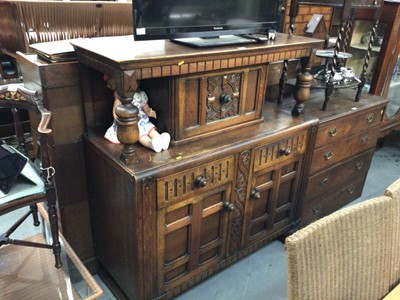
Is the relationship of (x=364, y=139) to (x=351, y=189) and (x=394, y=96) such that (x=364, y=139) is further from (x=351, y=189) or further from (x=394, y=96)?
(x=394, y=96)

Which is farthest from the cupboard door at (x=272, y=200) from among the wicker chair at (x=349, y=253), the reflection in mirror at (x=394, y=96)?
the reflection in mirror at (x=394, y=96)

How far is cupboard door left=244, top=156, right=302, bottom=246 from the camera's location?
5.92 feet

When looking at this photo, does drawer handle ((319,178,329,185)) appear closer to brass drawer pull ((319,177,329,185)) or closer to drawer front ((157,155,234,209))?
brass drawer pull ((319,177,329,185))

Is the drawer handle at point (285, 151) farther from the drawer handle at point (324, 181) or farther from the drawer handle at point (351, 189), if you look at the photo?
the drawer handle at point (351, 189)

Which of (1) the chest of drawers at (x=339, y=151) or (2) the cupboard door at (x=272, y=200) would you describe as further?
(1) the chest of drawers at (x=339, y=151)

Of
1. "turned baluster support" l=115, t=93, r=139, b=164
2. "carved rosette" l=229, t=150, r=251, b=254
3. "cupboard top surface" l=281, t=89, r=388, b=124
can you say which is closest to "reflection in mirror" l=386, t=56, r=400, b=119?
"cupboard top surface" l=281, t=89, r=388, b=124

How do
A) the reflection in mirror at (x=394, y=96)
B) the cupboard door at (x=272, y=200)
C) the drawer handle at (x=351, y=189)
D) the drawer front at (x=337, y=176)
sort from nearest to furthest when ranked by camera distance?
the cupboard door at (x=272, y=200) → the drawer front at (x=337, y=176) → the drawer handle at (x=351, y=189) → the reflection in mirror at (x=394, y=96)

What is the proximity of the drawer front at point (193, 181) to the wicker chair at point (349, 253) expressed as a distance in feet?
2.03

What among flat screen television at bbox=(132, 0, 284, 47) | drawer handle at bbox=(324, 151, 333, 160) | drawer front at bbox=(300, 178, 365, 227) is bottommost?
drawer front at bbox=(300, 178, 365, 227)

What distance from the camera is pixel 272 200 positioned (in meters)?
1.91

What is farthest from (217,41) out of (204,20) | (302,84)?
(302,84)

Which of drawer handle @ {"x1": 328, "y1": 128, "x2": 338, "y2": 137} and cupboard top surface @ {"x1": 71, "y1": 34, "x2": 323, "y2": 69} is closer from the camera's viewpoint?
cupboard top surface @ {"x1": 71, "y1": 34, "x2": 323, "y2": 69}

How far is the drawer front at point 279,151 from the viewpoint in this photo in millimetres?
1701

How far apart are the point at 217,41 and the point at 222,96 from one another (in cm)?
23
